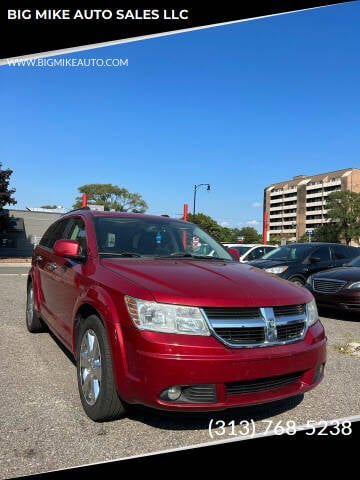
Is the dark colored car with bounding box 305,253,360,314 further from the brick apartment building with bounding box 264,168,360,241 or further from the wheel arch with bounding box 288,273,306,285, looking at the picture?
the brick apartment building with bounding box 264,168,360,241

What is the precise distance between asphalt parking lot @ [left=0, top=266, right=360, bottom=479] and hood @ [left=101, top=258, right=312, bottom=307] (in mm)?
837

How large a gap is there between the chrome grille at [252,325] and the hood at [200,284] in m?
0.05

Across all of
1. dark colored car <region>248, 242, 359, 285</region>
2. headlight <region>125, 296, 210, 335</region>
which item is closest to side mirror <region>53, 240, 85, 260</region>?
headlight <region>125, 296, 210, 335</region>

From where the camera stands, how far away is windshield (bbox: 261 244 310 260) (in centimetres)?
1071

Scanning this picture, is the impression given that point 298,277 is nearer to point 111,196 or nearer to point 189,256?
point 189,256

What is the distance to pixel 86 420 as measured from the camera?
10.6ft

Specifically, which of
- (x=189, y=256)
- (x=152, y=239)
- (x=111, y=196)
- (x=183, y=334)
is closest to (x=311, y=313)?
(x=183, y=334)

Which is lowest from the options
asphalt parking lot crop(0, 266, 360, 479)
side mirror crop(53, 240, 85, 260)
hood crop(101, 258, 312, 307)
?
asphalt parking lot crop(0, 266, 360, 479)

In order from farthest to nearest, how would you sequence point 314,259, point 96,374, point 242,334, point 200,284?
point 314,259 → point 96,374 → point 200,284 → point 242,334

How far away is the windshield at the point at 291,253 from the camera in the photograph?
1071cm

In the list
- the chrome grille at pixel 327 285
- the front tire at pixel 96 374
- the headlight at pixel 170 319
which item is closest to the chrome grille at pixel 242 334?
the headlight at pixel 170 319

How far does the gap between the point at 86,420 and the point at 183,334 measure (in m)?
1.17

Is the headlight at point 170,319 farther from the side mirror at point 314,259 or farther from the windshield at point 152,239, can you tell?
the side mirror at point 314,259

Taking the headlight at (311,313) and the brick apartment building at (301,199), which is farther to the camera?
the brick apartment building at (301,199)
